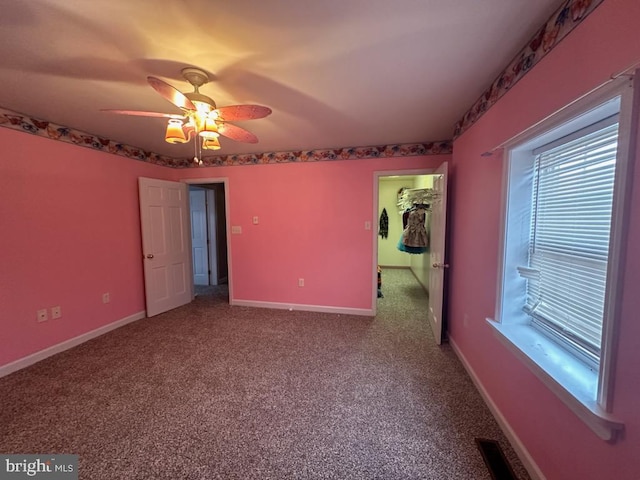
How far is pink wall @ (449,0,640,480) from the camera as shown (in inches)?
31.9

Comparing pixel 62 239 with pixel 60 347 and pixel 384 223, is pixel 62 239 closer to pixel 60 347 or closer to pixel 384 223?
pixel 60 347

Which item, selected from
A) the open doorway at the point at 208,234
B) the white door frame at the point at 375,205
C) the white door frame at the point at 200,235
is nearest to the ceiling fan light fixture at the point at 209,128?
the white door frame at the point at 375,205

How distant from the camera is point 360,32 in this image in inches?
49.1

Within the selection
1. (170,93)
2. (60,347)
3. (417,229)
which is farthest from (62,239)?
(417,229)

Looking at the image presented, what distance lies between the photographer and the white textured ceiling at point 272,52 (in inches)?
43.9

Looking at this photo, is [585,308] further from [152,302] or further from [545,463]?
[152,302]

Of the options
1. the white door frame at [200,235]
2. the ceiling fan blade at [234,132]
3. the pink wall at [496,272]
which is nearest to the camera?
the pink wall at [496,272]

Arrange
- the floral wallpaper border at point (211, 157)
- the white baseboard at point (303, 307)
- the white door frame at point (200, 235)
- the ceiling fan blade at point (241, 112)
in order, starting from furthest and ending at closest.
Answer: the white door frame at point (200, 235) → the white baseboard at point (303, 307) → the floral wallpaper border at point (211, 157) → the ceiling fan blade at point (241, 112)

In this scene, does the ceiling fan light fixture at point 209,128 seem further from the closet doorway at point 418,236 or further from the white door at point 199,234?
the white door at point 199,234

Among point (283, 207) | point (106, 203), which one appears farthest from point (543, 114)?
point (106, 203)

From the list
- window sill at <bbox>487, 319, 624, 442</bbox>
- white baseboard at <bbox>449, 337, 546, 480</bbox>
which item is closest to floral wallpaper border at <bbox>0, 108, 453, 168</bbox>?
window sill at <bbox>487, 319, 624, 442</bbox>

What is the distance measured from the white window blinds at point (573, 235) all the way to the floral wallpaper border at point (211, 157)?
71.7 inches

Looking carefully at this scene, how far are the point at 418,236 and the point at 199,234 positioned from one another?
13.9ft

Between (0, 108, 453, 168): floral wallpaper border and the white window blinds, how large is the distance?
5.97ft
